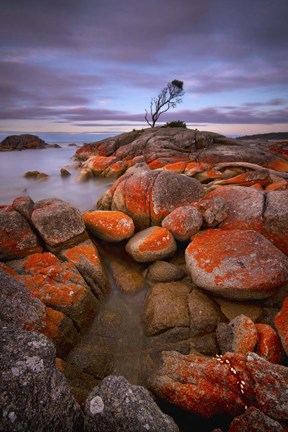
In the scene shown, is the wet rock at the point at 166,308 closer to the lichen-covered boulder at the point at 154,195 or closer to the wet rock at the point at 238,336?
the wet rock at the point at 238,336

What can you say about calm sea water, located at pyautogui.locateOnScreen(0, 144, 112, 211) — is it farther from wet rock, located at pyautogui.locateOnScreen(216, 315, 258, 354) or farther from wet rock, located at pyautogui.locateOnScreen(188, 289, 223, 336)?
wet rock, located at pyautogui.locateOnScreen(216, 315, 258, 354)

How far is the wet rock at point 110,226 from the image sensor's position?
7.06 metres

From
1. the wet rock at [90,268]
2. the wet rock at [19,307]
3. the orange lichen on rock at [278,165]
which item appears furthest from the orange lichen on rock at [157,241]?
the orange lichen on rock at [278,165]

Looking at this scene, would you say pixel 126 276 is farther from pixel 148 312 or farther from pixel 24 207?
pixel 24 207

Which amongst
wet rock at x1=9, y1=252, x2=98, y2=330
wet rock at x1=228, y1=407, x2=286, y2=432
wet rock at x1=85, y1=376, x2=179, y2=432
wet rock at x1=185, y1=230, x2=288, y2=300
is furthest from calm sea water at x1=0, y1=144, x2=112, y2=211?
wet rock at x1=228, y1=407, x2=286, y2=432

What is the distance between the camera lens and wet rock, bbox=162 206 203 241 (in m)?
6.55

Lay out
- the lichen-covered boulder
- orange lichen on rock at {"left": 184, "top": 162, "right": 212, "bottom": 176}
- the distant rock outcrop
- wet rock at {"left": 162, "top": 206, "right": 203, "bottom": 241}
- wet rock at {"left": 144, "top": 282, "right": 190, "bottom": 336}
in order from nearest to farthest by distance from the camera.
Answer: wet rock at {"left": 144, "top": 282, "right": 190, "bottom": 336}, wet rock at {"left": 162, "top": 206, "right": 203, "bottom": 241}, the lichen-covered boulder, orange lichen on rock at {"left": 184, "top": 162, "right": 212, "bottom": 176}, the distant rock outcrop

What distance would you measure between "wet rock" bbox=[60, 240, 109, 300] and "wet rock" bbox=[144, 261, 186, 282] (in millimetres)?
1300

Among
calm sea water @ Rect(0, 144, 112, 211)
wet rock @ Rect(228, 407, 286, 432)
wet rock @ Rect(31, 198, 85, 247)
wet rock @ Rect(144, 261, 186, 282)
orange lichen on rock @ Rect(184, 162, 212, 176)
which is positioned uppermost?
orange lichen on rock @ Rect(184, 162, 212, 176)

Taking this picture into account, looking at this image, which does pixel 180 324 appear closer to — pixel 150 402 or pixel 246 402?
pixel 246 402

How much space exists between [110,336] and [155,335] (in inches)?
39.9

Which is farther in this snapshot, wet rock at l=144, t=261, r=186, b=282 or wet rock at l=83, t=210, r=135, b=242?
wet rock at l=83, t=210, r=135, b=242

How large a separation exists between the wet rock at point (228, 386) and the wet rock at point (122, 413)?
2.52ft

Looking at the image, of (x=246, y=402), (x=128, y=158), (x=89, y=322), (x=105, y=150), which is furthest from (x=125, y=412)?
(x=105, y=150)
